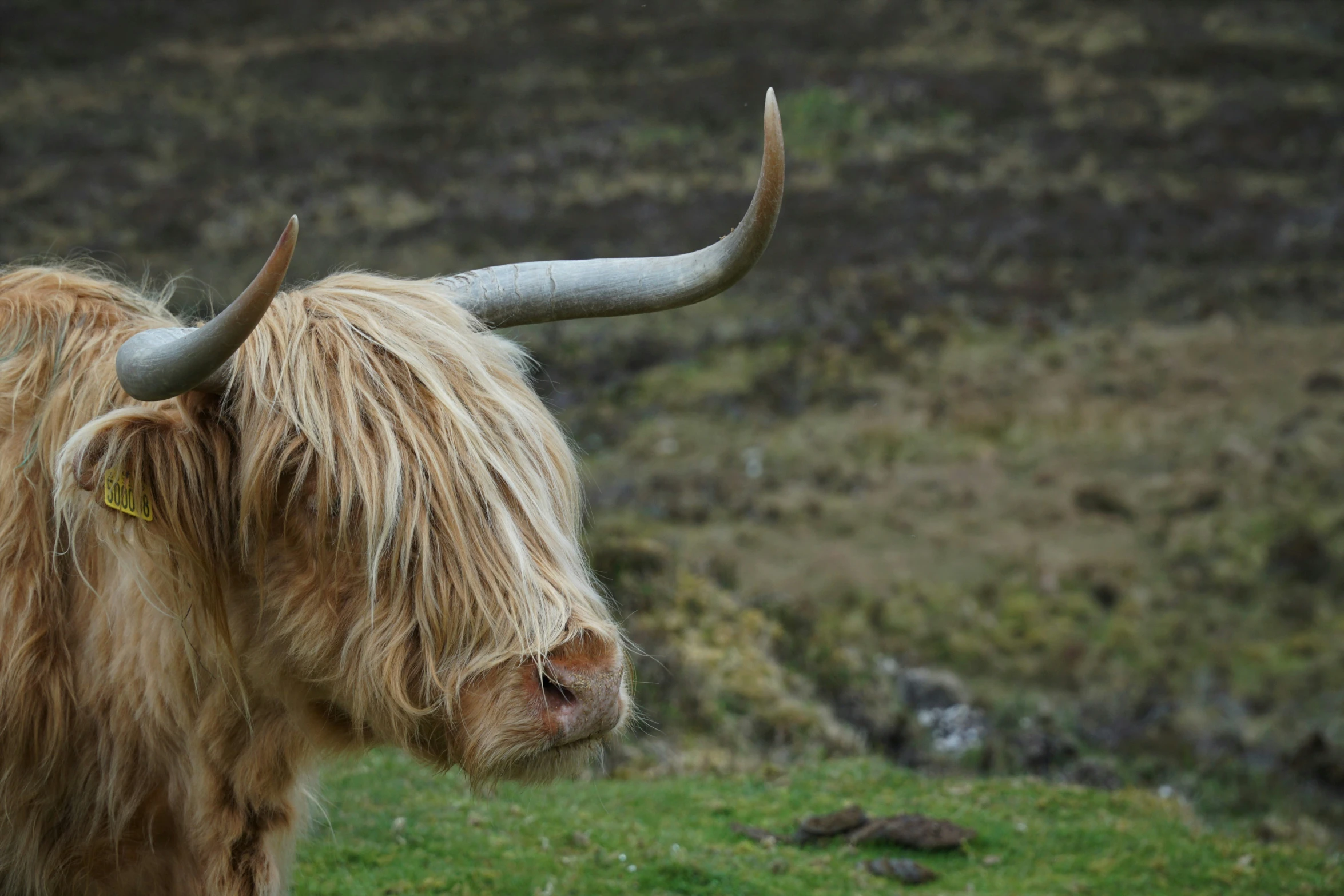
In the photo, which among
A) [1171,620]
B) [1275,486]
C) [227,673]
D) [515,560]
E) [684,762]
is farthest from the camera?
[1275,486]

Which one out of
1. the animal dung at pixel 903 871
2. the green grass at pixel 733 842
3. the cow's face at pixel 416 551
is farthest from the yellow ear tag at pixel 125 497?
the animal dung at pixel 903 871

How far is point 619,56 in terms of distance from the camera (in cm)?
3553

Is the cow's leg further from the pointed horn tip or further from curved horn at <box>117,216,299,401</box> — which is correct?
the pointed horn tip

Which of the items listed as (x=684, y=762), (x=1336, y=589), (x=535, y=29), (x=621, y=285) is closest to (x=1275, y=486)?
(x=1336, y=589)

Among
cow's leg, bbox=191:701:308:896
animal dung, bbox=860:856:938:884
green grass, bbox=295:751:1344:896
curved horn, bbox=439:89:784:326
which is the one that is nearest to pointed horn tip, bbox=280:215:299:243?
curved horn, bbox=439:89:784:326

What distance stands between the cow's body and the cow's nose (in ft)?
0.16

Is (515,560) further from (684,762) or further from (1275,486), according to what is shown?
(1275,486)

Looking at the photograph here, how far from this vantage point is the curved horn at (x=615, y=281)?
2.66 metres

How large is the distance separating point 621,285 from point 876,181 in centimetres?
2646

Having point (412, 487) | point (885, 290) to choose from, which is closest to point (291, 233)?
point (412, 487)

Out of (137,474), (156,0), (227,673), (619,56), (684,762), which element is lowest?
(684,762)

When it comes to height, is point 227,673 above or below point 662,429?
above

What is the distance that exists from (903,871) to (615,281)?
9.87ft

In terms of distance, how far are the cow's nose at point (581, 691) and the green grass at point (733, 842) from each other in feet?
6.70
